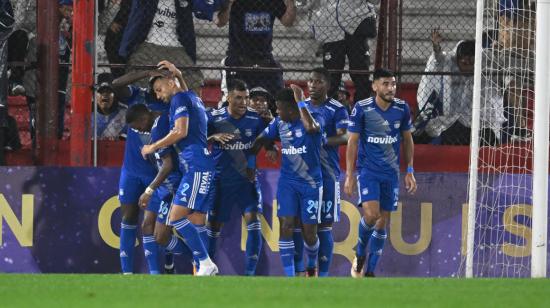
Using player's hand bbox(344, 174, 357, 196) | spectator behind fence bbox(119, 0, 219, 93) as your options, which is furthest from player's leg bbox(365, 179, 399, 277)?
spectator behind fence bbox(119, 0, 219, 93)

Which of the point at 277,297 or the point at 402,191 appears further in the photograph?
the point at 402,191

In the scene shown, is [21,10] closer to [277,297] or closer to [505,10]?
[505,10]

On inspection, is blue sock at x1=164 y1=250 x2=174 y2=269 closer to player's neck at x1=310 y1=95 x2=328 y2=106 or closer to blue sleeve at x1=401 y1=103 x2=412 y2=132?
player's neck at x1=310 y1=95 x2=328 y2=106

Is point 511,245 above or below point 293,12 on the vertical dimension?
below

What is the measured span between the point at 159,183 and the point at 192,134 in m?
0.61

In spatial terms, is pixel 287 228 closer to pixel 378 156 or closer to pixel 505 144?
pixel 378 156

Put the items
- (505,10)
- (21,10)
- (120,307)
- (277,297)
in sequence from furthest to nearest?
(21,10), (505,10), (277,297), (120,307)

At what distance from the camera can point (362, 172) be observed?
12453 mm

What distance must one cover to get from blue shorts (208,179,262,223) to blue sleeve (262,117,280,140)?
59 centimetres

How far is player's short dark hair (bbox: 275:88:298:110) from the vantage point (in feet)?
39.7

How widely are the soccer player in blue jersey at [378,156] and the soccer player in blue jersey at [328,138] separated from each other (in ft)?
0.40

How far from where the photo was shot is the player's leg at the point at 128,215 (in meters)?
12.4

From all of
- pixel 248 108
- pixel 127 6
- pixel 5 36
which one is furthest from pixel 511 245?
pixel 5 36

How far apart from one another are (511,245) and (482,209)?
0.54 m
